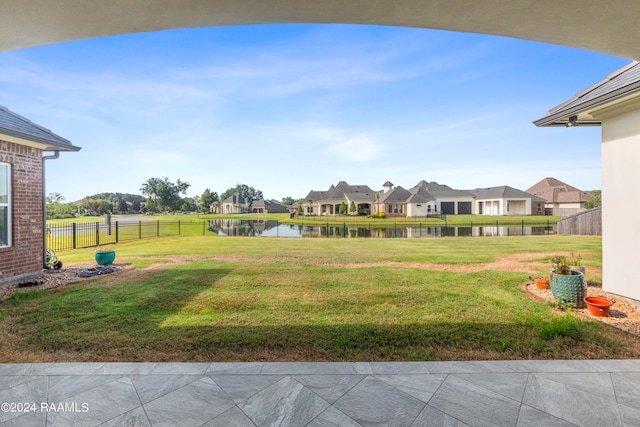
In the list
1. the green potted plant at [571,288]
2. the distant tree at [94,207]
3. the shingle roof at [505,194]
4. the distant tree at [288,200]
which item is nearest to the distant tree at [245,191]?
the distant tree at [288,200]

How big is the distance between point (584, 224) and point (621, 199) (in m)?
16.3

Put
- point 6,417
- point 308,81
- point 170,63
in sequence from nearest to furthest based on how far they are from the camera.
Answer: point 6,417
point 170,63
point 308,81

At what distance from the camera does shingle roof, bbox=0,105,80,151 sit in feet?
20.7

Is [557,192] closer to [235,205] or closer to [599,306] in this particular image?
[599,306]

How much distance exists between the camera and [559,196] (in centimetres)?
4747

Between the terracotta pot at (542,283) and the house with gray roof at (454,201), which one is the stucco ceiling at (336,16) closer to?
the terracotta pot at (542,283)

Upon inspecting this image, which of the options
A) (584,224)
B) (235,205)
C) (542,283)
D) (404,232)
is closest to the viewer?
(542,283)

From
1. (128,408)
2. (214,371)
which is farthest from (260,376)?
(128,408)

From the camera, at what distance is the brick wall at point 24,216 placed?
6.67 meters

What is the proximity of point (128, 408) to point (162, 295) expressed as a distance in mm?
3761

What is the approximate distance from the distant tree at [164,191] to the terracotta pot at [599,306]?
2537 inches

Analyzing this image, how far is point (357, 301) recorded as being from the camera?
540cm

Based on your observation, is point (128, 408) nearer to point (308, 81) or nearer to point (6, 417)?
point (6, 417)

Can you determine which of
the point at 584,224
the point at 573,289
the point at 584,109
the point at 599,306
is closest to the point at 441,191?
the point at 584,224
